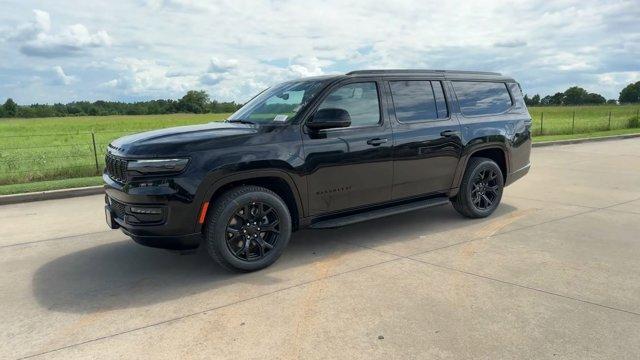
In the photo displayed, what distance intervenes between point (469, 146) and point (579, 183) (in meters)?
4.20

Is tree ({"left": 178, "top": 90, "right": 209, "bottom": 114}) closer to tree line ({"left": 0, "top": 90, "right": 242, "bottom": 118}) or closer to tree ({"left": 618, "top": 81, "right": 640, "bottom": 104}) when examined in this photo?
tree line ({"left": 0, "top": 90, "right": 242, "bottom": 118})

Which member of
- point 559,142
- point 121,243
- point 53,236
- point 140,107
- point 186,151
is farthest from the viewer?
point 140,107

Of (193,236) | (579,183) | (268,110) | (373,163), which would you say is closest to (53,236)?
(193,236)

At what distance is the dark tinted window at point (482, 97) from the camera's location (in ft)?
20.5

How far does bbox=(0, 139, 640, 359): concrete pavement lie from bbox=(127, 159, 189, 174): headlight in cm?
106

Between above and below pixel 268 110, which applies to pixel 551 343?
below

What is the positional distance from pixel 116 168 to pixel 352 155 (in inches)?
89.8

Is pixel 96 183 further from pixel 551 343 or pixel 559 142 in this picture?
pixel 559 142

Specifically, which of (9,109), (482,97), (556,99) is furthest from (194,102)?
(556,99)

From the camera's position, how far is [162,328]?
11.8 feet

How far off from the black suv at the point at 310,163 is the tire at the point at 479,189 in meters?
0.02

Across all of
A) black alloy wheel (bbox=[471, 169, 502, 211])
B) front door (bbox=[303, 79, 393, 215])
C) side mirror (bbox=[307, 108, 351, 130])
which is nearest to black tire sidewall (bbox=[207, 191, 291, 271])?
front door (bbox=[303, 79, 393, 215])

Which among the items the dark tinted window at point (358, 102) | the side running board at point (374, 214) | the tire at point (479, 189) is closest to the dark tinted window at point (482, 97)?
the tire at point (479, 189)

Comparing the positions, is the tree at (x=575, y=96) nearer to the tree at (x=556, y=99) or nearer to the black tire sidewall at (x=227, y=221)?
the tree at (x=556, y=99)
